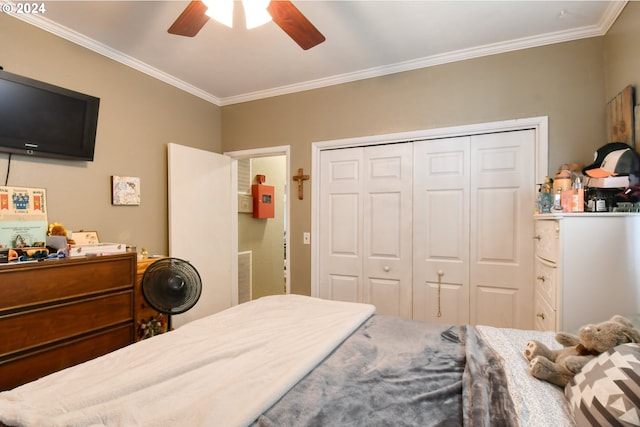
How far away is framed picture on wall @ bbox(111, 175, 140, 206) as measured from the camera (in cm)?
255

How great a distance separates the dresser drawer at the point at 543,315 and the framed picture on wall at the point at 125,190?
3169mm

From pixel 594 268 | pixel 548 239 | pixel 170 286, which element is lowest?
pixel 170 286

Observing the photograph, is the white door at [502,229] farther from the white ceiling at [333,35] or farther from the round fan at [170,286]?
the round fan at [170,286]

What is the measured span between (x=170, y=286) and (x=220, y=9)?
1775 mm

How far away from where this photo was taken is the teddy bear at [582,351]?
975 millimetres

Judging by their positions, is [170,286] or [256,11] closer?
[256,11]

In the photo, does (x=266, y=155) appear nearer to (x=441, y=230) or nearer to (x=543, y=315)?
(x=441, y=230)

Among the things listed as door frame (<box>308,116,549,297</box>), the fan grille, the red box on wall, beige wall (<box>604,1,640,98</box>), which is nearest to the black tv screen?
the fan grille

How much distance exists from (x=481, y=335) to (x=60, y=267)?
2.35m

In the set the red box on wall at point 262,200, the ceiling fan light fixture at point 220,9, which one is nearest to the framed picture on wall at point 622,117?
the ceiling fan light fixture at point 220,9

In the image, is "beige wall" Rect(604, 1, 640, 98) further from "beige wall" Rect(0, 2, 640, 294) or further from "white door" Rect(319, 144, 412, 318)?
"white door" Rect(319, 144, 412, 318)

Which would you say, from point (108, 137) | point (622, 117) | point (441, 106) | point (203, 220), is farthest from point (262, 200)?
point (622, 117)

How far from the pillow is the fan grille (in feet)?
7.18

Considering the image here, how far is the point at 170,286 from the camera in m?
2.21
